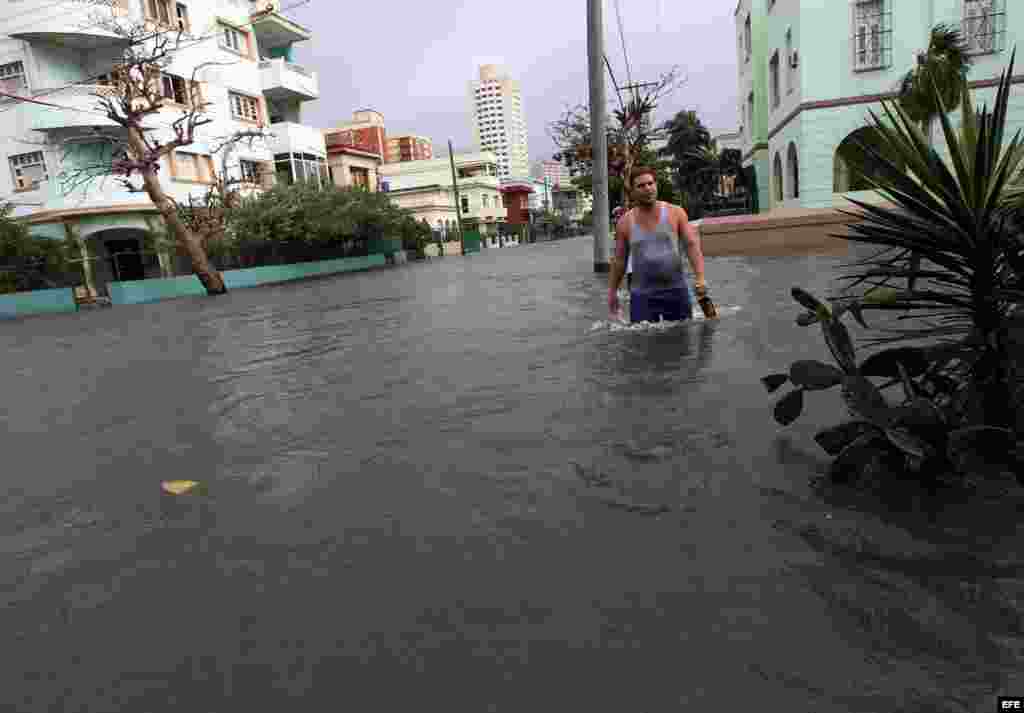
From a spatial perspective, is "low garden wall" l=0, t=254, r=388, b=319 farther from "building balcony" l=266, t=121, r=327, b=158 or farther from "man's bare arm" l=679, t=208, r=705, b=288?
"man's bare arm" l=679, t=208, r=705, b=288

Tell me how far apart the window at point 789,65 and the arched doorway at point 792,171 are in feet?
6.24

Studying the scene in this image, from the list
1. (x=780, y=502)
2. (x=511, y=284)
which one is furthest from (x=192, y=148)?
(x=780, y=502)

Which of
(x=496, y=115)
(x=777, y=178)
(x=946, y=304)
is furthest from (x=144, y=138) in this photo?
(x=496, y=115)

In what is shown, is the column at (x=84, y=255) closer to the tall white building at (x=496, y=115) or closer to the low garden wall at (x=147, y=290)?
the low garden wall at (x=147, y=290)

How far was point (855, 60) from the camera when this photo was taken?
22.6 meters

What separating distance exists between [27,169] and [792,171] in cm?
2934

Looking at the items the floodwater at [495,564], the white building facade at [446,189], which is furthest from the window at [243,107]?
the floodwater at [495,564]

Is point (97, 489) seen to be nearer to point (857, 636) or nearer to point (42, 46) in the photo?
point (857, 636)

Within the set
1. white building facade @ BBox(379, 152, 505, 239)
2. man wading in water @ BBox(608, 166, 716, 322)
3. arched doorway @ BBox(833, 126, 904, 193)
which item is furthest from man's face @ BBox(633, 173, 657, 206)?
white building facade @ BBox(379, 152, 505, 239)

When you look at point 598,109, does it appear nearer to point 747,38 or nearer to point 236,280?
point 236,280

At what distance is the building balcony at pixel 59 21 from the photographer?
1094 inches

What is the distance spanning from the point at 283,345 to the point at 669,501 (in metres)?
7.81

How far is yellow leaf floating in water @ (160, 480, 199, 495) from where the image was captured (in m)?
4.00

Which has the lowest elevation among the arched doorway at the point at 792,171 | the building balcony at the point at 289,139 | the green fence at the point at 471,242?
the green fence at the point at 471,242
